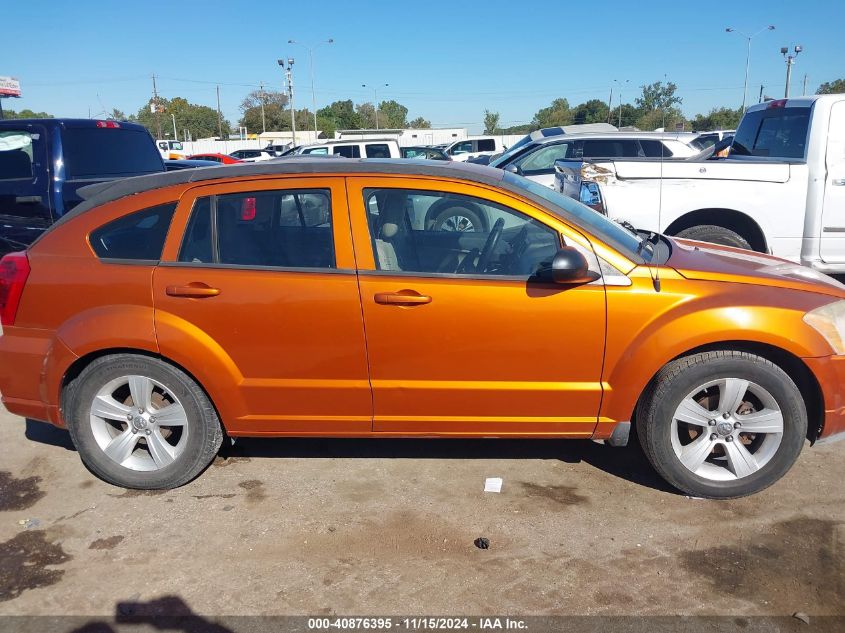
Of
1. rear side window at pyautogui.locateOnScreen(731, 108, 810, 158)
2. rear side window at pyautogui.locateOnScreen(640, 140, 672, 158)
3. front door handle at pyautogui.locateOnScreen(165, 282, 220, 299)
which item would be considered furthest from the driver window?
rear side window at pyautogui.locateOnScreen(640, 140, 672, 158)

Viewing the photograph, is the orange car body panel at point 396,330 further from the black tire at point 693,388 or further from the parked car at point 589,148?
the parked car at point 589,148

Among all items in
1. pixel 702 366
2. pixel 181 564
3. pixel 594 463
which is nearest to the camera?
pixel 181 564

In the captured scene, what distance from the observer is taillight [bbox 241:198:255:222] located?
12.2 feet

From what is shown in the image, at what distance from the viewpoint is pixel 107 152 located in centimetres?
775

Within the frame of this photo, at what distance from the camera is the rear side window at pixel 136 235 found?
146 inches

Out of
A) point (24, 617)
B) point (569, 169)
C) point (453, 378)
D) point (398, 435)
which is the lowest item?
point (24, 617)

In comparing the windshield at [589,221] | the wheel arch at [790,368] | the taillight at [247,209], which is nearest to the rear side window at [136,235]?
the taillight at [247,209]

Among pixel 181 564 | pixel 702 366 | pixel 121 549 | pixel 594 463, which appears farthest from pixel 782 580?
pixel 121 549

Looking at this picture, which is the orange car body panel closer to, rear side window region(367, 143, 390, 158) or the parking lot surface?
the parking lot surface

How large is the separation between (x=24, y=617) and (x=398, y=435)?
185 centimetres

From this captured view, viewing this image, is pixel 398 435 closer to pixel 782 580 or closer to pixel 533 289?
pixel 533 289

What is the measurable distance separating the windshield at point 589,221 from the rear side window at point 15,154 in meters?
5.59

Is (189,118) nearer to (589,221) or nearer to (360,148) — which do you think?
(360,148)

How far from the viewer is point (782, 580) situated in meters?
3.01
